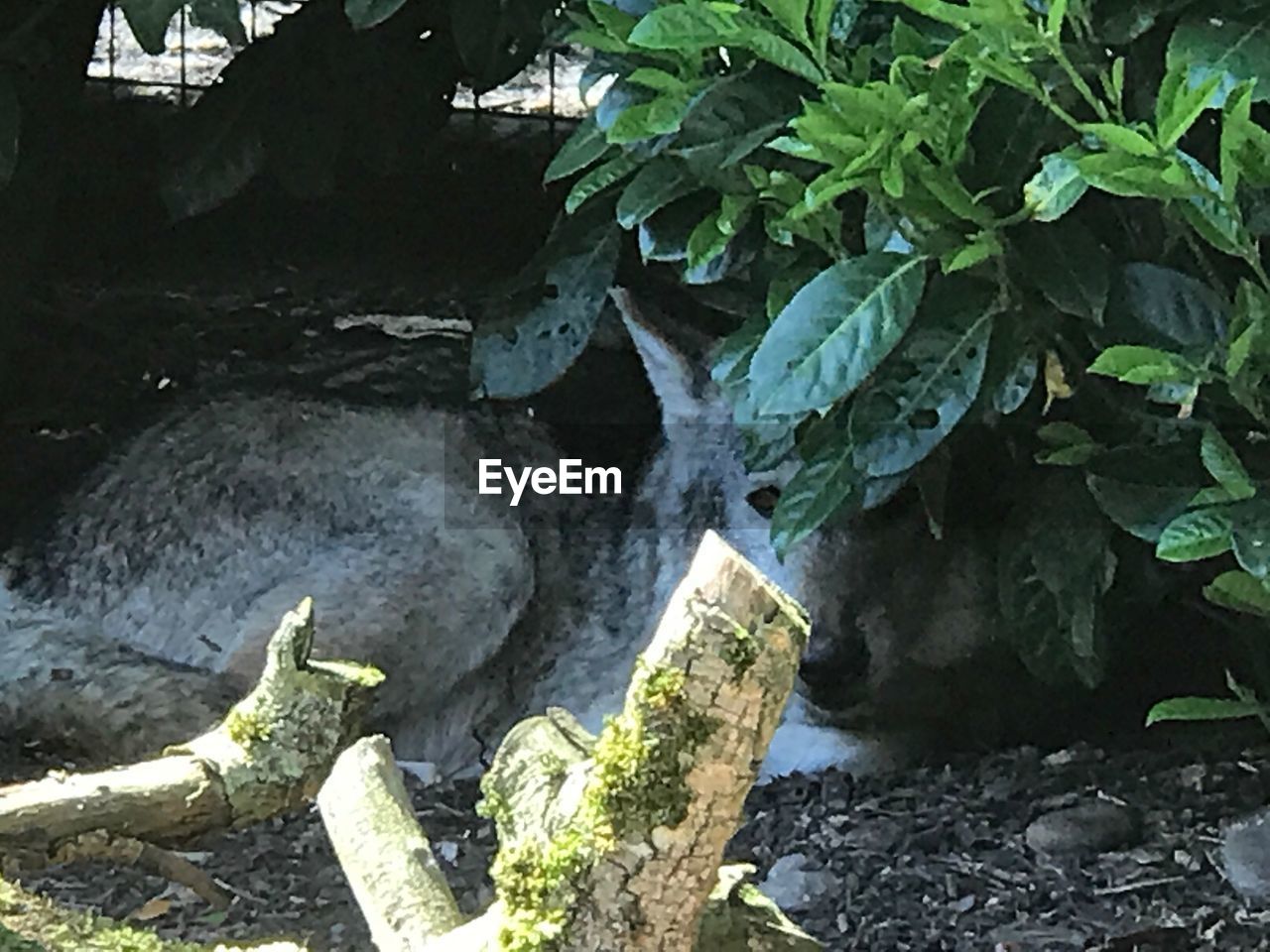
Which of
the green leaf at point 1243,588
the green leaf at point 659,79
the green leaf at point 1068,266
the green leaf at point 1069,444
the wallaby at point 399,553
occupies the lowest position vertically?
the wallaby at point 399,553

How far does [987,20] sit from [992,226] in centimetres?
28

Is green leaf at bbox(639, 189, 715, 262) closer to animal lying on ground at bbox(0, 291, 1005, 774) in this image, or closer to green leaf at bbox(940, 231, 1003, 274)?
green leaf at bbox(940, 231, 1003, 274)

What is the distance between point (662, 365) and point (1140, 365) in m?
1.63


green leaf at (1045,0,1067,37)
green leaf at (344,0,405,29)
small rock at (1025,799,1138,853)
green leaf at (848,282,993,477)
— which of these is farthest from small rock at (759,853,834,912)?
green leaf at (344,0,405,29)

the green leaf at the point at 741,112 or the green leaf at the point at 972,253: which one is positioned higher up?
the green leaf at the point at 741,112

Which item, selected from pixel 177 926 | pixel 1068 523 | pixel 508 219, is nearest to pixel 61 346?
pixel 508 219

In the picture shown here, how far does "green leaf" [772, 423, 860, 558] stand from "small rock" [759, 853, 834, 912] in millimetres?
470

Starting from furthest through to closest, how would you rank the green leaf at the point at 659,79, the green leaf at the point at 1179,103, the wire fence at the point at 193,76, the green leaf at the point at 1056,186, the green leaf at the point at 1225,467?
the wire fence at the point at 193,76
the green leaf at the point at 659,79
the green leaf at the point at 1225,467
the green leaf at the point at 1056,186
the green leaf at the point at 1179,103

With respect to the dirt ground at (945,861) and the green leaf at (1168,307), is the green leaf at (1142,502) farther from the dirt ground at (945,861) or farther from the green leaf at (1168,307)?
the dirt ground at (945,861)

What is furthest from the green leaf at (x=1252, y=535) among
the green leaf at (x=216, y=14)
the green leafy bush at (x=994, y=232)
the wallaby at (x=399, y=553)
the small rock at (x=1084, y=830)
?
the green leaf at (x=216, y=14)

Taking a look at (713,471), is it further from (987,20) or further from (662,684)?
(662,684)

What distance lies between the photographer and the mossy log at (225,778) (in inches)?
61.4

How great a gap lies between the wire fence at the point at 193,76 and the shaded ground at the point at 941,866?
5.53ft

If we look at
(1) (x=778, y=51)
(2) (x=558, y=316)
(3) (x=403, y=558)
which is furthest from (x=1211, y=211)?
(3) (x=403, y=558)
